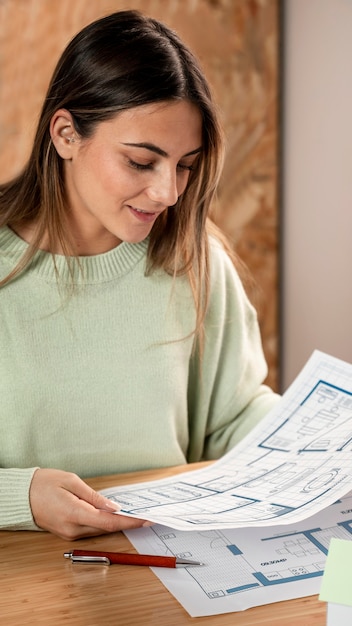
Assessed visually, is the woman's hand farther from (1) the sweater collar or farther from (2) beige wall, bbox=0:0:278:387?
(2) beige wall, bbox=0:0:278:387

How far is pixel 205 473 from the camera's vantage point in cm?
135

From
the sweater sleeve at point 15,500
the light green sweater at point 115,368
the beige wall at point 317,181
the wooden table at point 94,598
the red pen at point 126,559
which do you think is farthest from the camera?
the beige wall at point 317,181

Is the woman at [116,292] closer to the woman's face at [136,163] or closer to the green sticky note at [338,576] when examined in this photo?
the woman's face at [136,163]

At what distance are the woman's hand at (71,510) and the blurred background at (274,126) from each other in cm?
144

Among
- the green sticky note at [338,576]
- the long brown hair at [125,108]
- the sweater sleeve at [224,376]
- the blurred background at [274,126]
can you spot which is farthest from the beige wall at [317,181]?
the green sticky note at [338,576]

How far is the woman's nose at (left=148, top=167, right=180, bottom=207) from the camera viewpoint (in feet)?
4.38

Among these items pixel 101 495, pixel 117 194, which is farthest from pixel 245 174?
pixel 101 495

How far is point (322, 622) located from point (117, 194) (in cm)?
70

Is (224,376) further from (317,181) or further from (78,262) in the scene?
(317,181)

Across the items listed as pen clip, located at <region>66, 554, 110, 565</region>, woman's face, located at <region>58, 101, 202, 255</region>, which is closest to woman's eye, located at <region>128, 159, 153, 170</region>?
woman's face, located at <region>58, 101, 202, 255</region>

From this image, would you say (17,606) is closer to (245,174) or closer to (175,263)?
(175,263)

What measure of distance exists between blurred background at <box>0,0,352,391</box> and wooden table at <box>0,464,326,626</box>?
5.04 ft

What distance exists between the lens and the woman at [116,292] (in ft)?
4.28

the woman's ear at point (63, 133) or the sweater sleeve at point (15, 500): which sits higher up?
the woman's ear at point (63, 133)
